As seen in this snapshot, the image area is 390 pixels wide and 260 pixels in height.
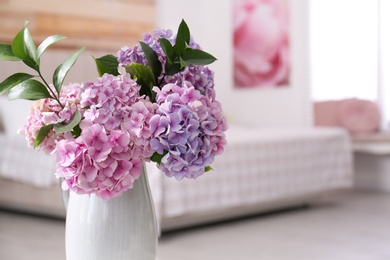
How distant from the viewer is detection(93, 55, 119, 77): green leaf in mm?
1183

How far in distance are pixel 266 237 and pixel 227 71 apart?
3.01 metres

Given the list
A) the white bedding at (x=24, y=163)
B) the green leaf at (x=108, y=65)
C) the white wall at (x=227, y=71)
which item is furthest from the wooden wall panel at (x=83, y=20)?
the green leaf at (x=108, y=65)

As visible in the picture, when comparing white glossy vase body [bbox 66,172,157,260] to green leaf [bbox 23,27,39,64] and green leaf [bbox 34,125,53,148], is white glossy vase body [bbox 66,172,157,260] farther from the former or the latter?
green leaf [bbox 23,27,39,64]

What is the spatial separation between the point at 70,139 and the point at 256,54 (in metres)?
5.13

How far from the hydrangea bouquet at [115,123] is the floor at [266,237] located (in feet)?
5.87

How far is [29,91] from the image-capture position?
Result: 1.08m

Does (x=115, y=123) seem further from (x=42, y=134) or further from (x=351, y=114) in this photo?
(x=351, y=114)

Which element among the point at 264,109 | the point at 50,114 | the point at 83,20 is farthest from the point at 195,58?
the point at 264,109

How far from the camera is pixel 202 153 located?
3.51 ft

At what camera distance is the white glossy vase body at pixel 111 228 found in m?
1.13

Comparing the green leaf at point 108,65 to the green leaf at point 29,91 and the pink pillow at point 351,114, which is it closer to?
the green leaf at point 29,91

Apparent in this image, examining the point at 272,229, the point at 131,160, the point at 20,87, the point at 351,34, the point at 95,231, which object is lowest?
the point at 272,229

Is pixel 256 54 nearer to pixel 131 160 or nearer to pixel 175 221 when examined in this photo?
pixel 175 221

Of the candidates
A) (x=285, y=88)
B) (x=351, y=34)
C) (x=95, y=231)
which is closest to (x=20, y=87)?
(x=95, y=231)
